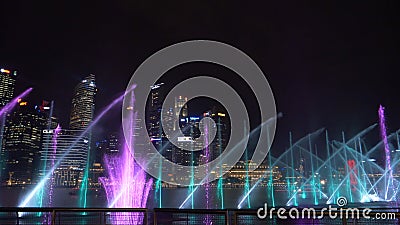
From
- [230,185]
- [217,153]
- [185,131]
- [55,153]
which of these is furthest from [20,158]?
[230,185]

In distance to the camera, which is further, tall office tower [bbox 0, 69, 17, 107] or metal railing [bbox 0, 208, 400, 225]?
tall office tower [bbox 0, 69, 17, 107]

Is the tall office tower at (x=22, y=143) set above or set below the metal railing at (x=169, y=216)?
above

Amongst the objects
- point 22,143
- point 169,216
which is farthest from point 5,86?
point 169,216

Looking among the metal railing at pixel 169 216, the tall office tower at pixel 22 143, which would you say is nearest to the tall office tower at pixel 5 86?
the tall office tower at pixel 22 143

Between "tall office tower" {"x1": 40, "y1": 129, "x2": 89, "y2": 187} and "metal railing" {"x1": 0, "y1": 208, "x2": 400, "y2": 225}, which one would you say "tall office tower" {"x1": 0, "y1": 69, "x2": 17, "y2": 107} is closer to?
"tall office tower" {"x1": 40, "y1": 129, "x2": 89, "y2": 187}

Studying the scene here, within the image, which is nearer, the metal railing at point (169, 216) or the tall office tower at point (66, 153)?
the metal railing at point (169, 216)

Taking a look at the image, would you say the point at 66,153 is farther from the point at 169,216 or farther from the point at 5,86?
the point at 169,216

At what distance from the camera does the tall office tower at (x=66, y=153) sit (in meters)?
79.9

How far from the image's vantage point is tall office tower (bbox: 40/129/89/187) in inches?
3147

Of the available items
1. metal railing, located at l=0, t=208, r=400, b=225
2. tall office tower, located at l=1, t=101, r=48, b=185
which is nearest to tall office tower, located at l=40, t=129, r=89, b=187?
tall office tower, located at l=1, t=101, r=48, b=185

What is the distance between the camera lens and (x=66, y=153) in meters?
83.8

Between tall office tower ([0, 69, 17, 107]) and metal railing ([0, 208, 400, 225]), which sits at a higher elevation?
tall office tower ([0, 69, 17, 107])

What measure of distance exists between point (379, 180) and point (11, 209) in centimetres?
5216

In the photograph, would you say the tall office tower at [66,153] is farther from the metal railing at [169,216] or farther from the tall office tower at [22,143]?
the metal railing at [169,216]
